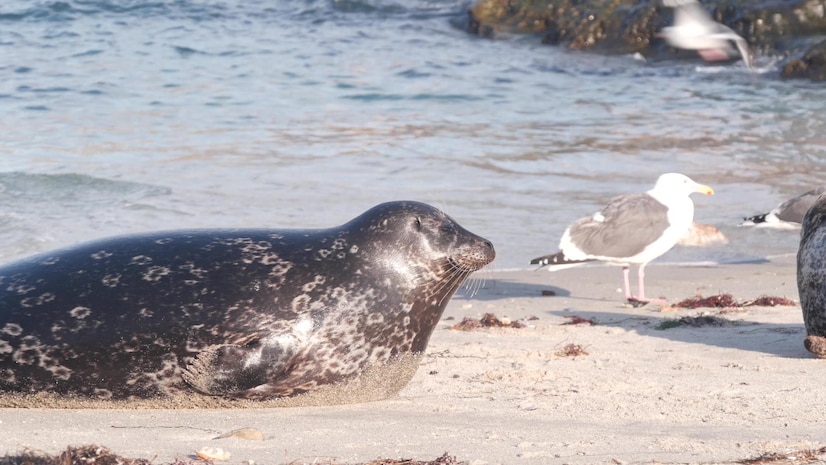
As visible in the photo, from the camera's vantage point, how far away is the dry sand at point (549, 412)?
153 inches

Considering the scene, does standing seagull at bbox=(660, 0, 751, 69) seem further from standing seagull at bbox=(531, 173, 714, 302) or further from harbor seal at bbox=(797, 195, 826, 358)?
harbor seal at bbox=(797, 195, 826, 358)

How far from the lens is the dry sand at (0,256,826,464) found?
3883 millimetres

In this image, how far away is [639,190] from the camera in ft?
37.7

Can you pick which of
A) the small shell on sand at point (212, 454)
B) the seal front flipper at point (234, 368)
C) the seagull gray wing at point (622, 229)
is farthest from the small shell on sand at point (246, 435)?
the seagull gray wing at point (622, 229)

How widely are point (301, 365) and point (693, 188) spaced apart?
481cm

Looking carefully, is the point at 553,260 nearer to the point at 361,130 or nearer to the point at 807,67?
the point at 361,130

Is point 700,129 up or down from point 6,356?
down

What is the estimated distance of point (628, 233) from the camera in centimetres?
816

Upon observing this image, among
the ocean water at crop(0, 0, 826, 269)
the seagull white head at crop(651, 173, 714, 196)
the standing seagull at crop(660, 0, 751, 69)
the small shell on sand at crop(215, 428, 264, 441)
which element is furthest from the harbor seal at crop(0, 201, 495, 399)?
the standing seagull at crop(660, 0, 751, 69)

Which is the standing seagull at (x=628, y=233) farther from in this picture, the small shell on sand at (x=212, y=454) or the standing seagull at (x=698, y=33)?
the small shell on sand at (x=212, y=454)

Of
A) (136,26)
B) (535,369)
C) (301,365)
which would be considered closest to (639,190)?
(535,369)

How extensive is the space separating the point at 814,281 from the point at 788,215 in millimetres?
3609

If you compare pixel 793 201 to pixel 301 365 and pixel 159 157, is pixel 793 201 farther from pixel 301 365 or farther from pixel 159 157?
pixel 159 157

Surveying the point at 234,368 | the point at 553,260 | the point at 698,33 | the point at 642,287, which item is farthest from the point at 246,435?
the point at 698,33
